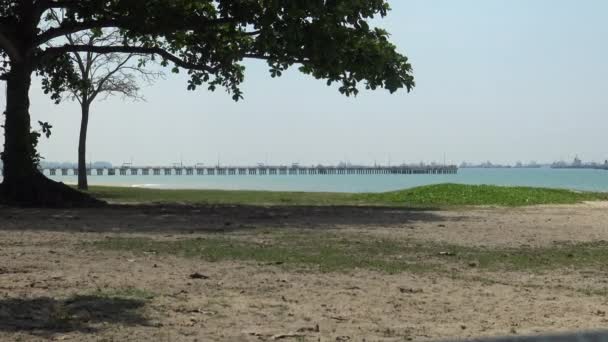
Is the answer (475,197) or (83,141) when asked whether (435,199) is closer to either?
(475,197)

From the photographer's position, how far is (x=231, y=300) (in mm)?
7727

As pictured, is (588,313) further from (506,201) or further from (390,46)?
(506,201)

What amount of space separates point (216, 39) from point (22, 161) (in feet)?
24.8

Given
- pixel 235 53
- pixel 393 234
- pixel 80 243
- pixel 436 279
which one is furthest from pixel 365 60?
pixel 436 279

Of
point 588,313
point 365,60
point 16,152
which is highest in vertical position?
point 365,60

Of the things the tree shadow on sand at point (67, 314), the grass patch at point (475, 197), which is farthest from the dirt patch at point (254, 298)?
the grass patch at point (475, 197)

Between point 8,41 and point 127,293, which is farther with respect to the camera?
point 8,41

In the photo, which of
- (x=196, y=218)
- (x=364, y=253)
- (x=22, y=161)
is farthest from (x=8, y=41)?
(x=364, y=253)

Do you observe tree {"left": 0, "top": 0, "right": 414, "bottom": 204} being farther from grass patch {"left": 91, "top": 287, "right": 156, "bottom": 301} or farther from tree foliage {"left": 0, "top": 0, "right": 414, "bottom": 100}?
grass patch {"left": 91, "top": 287, "right": 156, "bottom": 301}

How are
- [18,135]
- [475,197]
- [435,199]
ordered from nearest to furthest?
[18,135] → [435,199] → [475,197]

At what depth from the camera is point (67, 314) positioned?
6.78 meters

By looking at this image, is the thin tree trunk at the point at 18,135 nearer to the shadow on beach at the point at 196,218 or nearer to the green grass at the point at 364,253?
the shadow on beach at the point at 196,218

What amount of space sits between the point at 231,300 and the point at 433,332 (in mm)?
2323

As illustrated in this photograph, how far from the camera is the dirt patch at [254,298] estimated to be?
6395 mm
